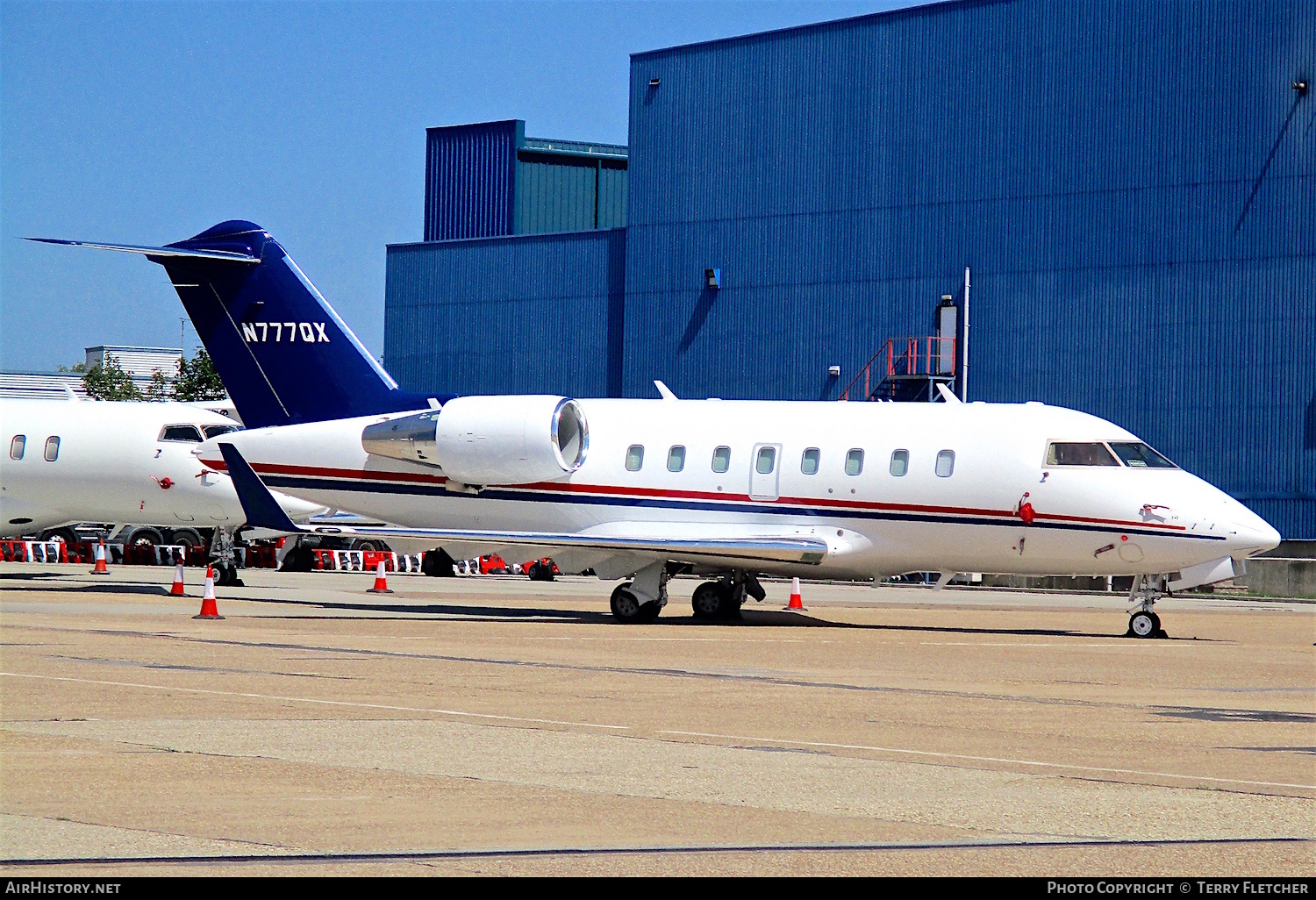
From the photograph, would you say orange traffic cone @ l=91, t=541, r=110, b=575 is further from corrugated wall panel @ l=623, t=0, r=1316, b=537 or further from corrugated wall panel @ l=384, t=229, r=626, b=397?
corrugated wall panel @ l=623, t=0, r=1316, b=537

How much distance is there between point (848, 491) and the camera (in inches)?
929

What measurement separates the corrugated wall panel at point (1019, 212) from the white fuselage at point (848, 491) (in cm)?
2224

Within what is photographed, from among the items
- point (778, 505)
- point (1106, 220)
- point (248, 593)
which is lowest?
point (248, 593)

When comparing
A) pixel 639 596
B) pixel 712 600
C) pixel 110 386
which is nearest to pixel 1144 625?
pixel 712 600

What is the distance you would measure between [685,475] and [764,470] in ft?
A: 3.95

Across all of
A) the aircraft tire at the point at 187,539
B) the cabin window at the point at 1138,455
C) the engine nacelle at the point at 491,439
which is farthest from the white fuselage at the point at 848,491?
the aircraft tire at the point at 187,539

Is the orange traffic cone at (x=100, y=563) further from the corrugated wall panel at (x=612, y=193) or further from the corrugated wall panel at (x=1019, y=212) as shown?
the corrugated wall panel at (x=612, y=193)

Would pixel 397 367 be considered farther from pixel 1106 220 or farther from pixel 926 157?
pixel 1106 220

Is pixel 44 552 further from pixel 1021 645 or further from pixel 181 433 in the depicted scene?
pixel 1021 645

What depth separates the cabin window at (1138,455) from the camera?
74.4ft

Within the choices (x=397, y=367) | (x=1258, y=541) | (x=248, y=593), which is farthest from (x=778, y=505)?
(x=397, y=367)

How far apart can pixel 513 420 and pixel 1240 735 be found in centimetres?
1416
